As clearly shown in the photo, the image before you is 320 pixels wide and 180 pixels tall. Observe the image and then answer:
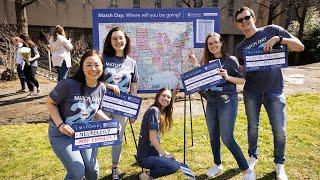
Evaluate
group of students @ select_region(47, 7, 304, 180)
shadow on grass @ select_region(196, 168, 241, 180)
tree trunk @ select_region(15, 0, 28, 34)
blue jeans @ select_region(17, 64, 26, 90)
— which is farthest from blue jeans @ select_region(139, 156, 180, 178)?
tree trunk @ select_region(15, 0, 28, 34)

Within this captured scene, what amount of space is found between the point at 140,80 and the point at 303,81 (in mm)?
8957

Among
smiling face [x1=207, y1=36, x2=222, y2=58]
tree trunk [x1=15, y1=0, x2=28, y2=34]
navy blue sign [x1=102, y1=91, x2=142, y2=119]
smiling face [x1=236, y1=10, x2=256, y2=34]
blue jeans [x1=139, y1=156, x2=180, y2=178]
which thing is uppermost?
tree trunk [x1=15, y1=0, x2=28, y2=34]

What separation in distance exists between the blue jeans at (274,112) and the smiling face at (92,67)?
202 centimetres

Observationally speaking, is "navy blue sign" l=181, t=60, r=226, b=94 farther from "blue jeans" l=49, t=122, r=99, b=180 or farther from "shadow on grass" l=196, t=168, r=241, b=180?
"blue jeans" l=49, t=122, r=99, b=180

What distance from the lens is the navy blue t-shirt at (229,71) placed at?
4.61 m

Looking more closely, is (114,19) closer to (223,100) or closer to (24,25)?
(223,100)

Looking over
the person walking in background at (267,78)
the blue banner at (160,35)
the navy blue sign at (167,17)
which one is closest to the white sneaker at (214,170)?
the person walking in background at (267,78)

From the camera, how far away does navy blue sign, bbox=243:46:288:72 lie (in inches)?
Result: 179

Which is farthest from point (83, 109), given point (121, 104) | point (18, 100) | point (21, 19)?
point (21, 19)

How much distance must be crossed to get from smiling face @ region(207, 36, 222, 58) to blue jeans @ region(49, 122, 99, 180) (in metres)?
1.92

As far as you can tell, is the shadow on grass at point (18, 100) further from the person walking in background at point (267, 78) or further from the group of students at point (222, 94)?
the person walking in background at point (267, 78)

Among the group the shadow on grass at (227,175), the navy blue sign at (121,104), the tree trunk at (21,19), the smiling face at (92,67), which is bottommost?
the shadow on grass at (227,175)

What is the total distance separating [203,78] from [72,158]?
1885mm

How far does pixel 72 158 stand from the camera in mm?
3783
